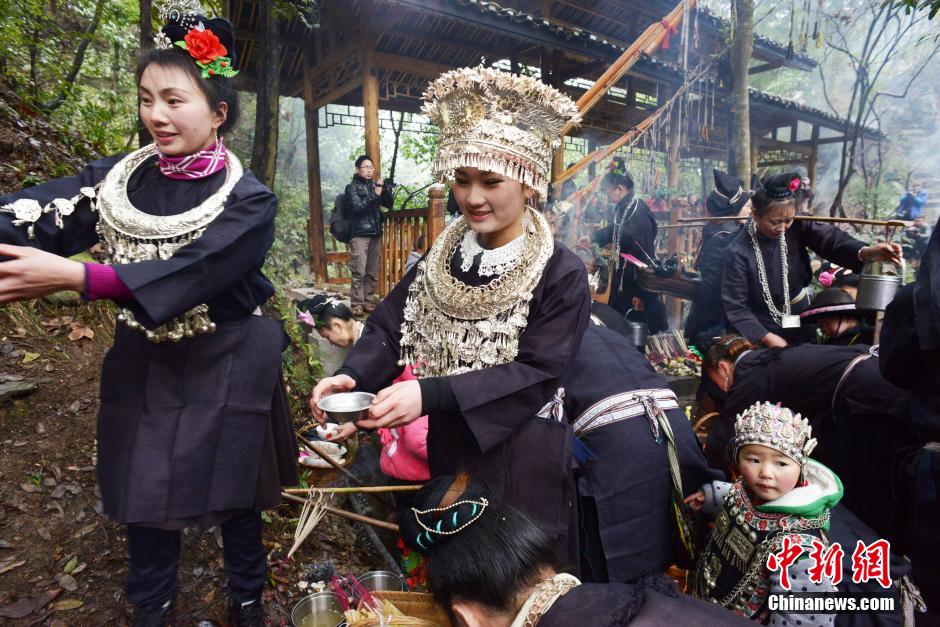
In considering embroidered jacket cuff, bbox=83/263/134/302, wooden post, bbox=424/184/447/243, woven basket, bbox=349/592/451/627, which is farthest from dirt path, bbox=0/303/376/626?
wooden post, bbox=424/184/447/243

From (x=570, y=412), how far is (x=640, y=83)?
40.8 feet

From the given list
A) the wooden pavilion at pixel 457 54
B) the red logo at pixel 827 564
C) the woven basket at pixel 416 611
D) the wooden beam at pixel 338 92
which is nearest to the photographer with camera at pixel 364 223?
the wooden pavilion at pixel 457 54

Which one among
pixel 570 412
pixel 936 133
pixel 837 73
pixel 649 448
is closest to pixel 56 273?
pixel 570 412

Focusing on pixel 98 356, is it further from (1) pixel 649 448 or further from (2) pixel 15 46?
(2) pixel 15 46

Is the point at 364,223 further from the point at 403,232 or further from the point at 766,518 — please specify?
the point at 766,518

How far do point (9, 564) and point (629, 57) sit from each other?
9.90 meters

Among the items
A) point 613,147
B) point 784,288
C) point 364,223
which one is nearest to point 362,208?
point 364,223

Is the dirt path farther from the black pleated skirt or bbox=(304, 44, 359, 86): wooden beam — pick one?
bbox=(304, 44, 359, 86): wooden beam

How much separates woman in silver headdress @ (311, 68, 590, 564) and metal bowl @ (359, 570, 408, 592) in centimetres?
120

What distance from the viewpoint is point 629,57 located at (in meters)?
8.84

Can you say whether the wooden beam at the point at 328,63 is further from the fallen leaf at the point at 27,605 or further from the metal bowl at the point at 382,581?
the fallen leaf at the point at 27,605

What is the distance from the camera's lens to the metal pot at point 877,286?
3484 millimetres

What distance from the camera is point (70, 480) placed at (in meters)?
3.23

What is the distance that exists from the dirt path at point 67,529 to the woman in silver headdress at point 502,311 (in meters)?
1.69
